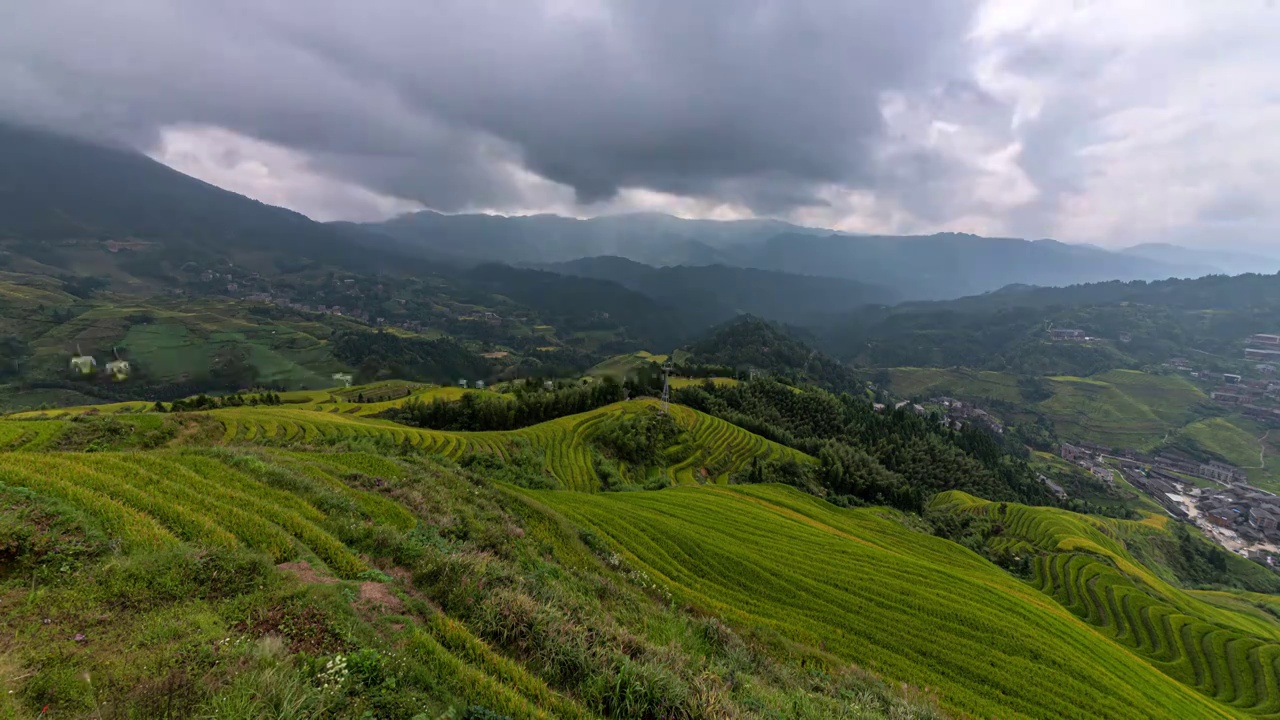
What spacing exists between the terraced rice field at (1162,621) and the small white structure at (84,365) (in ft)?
489

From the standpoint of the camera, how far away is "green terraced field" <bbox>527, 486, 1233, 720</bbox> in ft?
35.1

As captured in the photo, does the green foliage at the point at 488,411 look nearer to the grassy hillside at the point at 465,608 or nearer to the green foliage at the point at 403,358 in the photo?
the grassy hillside at the point at 465,608

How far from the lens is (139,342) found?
9956cm

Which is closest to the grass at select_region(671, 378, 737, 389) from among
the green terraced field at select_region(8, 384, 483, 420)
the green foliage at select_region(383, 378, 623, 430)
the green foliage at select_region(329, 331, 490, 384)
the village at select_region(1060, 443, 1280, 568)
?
the green foliage at select_region(383, 378, 623, 430)

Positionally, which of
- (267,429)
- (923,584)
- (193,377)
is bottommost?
(193,377)

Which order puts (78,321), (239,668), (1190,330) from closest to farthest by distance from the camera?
(239,668), (78,321), (1190,330)

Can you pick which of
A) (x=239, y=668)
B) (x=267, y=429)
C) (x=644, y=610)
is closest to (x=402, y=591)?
(x=239, y=668)

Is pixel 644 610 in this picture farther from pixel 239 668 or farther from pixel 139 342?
pixel 139 342

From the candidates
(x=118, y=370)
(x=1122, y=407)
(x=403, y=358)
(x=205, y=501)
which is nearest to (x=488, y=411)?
(x=205, y=501)

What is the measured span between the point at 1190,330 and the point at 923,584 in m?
304

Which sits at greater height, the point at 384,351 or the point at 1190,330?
the point at 1190,330

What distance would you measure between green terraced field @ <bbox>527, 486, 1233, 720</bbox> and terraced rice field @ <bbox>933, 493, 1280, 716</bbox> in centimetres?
638

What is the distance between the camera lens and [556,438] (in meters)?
47.6

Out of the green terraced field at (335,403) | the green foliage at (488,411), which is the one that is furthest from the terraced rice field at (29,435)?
the green terraced field at (335,403)
